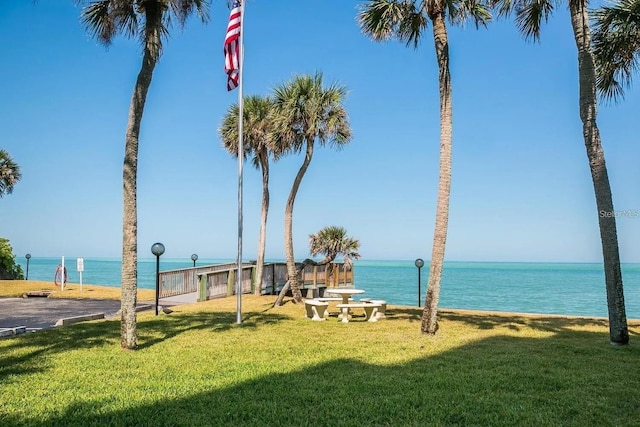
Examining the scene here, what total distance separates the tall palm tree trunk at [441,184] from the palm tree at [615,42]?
10.9ft

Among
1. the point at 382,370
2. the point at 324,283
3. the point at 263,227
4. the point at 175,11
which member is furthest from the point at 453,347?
the point at 324,283

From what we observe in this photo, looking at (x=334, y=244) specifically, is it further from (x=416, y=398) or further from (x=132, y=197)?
(x=416, y=398)

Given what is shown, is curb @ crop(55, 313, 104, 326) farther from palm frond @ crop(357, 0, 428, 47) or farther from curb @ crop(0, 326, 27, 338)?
palm frond @ crop(357, 0, 428, 47)

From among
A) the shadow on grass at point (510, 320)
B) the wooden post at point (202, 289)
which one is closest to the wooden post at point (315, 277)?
the wooden post at point (202, 289)

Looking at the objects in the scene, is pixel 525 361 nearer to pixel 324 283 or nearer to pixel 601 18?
pixel 601 18

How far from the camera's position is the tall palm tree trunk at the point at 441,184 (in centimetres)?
1069

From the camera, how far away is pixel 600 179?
956 centimetres

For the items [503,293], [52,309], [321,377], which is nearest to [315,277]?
[52,309]

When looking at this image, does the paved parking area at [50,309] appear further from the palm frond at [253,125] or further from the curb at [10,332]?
the palm frond at [253,125]

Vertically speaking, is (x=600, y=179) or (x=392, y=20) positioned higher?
(x=392, y=20)

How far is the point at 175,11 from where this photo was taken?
419 inches

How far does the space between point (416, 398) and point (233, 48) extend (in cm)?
1034

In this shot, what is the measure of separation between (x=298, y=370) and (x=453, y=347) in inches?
135

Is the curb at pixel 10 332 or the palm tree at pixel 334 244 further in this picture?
the palm tree at pixel 334 244
